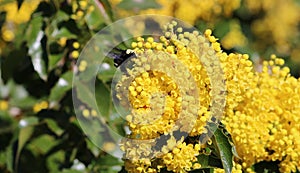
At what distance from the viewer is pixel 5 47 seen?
2768 millimetres

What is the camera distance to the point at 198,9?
306 cm

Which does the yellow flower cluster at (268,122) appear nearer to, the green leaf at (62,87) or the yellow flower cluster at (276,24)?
the green leaf at (62,87)

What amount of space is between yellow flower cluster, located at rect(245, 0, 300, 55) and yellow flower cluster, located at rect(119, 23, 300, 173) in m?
2.10

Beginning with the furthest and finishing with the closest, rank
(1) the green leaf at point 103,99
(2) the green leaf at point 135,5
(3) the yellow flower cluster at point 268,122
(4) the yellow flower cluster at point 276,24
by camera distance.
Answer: (4) the yellow flower cluster at point 276,24 → (2) the green leaf at point 135,5 → (1) the green leaf at point 103,99 → (3) the yellow flower cluster at point 268,122

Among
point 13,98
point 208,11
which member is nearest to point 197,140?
point 13,98

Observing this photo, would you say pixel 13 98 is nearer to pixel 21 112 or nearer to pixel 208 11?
pixel 21 112

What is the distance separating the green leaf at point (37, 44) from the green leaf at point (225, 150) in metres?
0.88

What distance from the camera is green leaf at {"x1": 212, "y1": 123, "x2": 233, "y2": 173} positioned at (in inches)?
56.9

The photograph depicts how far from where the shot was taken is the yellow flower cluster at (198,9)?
2941 millimetres

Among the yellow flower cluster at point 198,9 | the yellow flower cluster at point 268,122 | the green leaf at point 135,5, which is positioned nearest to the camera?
the yellow flower cluster at point 268,122

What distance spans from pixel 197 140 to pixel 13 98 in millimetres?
1286

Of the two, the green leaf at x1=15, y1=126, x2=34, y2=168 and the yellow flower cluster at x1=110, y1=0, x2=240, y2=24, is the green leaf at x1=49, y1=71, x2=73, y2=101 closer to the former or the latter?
the green leaf at x1=15, y1=126, x2=34, y2=168

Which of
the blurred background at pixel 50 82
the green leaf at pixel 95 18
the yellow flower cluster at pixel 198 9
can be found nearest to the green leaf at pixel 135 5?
the blurred background at pixel 50 82

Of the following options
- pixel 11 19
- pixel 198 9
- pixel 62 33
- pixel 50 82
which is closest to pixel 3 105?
pixel 11 19
